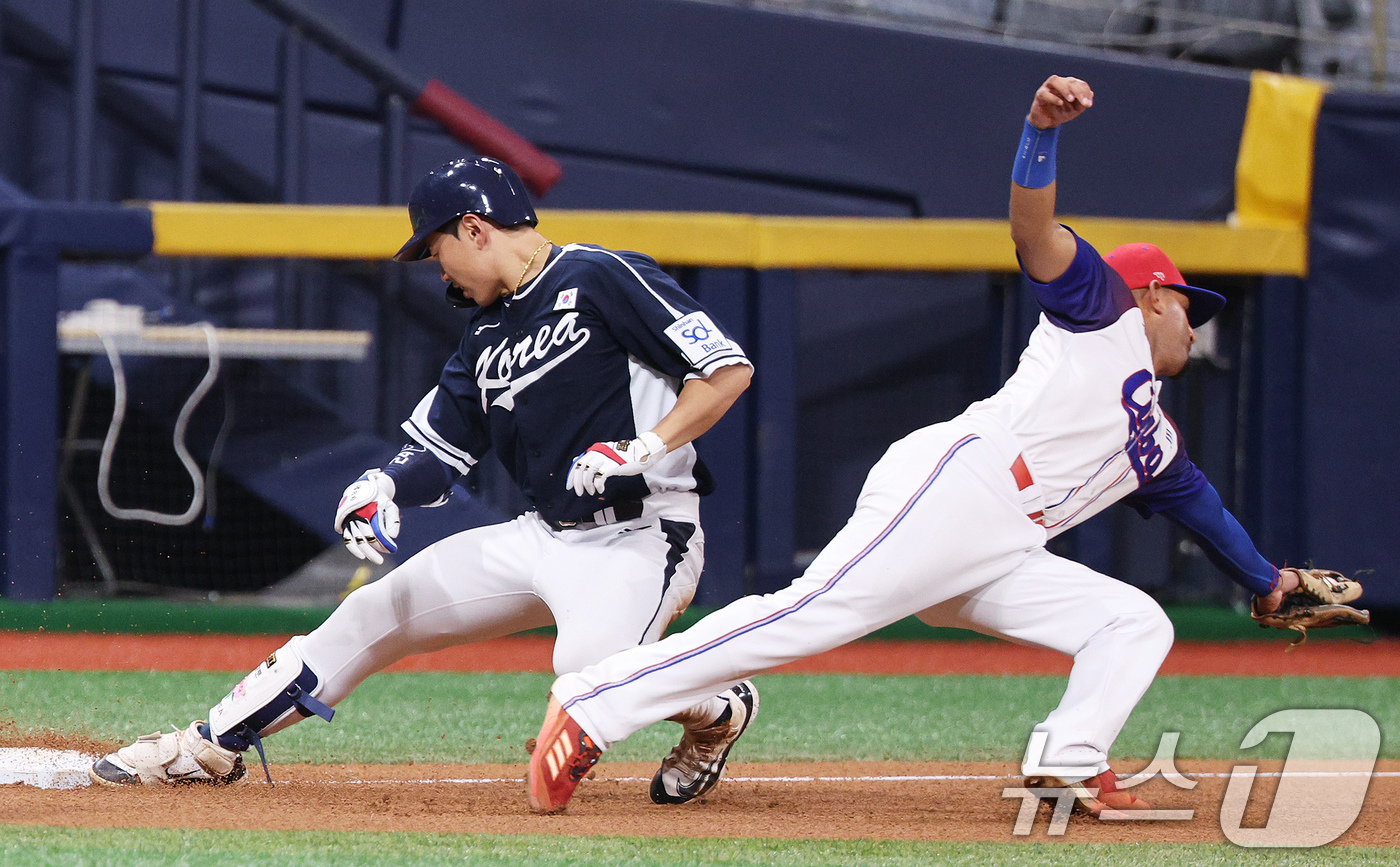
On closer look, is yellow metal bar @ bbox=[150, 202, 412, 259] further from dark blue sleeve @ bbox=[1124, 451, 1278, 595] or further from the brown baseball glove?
the brown baseball glove

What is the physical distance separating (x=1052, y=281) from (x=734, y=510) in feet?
14.2

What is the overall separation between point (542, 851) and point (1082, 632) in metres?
1.17

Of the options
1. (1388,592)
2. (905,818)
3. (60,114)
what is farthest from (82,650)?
(1388,592)

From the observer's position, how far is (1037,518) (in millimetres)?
3195

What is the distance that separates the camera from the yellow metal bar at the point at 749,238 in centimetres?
705

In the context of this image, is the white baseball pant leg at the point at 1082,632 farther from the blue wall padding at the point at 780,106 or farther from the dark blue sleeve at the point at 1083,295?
the blue wall padding at the point at 780,106

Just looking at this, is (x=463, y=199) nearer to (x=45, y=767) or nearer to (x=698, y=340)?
(x=698, y=340)

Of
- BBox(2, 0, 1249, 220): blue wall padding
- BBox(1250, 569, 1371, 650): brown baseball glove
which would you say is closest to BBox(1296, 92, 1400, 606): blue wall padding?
BBox(2, 0, 1249, 220): blue wall padding

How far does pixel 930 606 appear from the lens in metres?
3.16

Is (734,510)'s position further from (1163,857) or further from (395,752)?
(1163,857)

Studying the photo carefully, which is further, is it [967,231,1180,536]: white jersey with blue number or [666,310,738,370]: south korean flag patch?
[666,310,738,370]: south korean flag patch

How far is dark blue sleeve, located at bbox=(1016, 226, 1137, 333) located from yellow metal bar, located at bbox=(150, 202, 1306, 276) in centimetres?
421

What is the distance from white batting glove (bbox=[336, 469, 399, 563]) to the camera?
3.25 metres

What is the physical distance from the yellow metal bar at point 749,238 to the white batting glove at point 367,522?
12.8 feet
